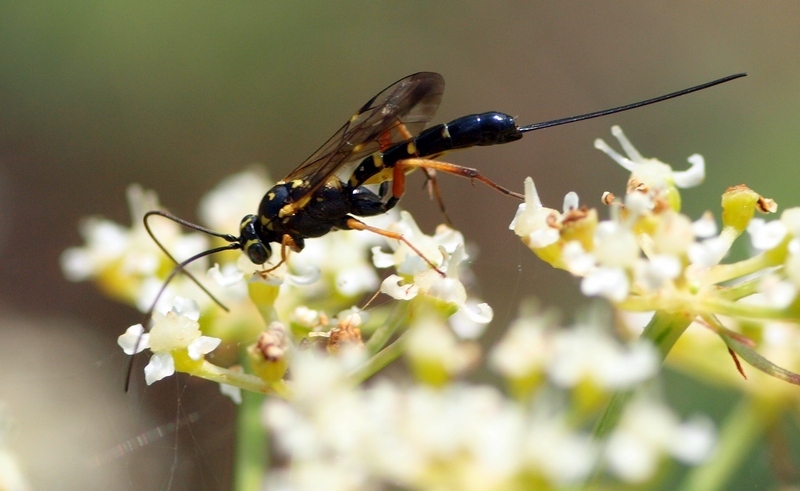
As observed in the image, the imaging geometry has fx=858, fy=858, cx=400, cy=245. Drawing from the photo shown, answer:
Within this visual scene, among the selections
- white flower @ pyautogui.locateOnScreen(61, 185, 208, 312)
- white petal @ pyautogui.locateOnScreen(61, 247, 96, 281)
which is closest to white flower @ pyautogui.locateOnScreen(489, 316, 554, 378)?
white flower @ pyautogui.locateOnScreen(61, 185, 208, 312)

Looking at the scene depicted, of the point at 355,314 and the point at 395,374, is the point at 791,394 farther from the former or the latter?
the point at 355,314

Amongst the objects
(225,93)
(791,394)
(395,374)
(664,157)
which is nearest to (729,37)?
(664,157)

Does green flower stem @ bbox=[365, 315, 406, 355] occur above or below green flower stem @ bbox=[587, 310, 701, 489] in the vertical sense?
above

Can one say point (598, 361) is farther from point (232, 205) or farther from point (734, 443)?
point (232, 205)

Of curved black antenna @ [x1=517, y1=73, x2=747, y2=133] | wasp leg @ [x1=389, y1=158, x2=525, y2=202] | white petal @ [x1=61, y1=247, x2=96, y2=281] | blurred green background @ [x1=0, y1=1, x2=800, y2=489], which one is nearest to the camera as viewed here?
curved black antenna @ [x1=517, y1=73, x2=747, y2=133]

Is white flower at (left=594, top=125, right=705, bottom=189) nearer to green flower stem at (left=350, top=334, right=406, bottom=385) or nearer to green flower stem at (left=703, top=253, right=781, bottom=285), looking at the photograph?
green flower stem at (left=703, top=253, right=781, bottom=285)

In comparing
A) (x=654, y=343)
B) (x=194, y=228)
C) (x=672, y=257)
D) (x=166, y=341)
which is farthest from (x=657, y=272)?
(x=194, y=228)
